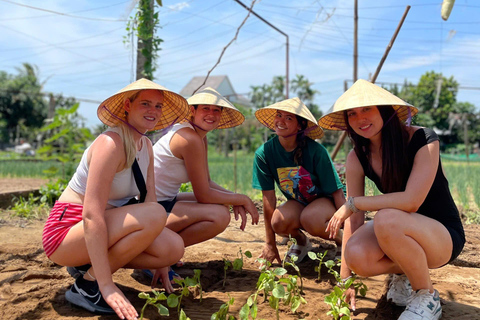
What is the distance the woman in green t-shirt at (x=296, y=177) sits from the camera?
2643 millimetres

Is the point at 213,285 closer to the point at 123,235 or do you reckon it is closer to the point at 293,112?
the point at 123,235

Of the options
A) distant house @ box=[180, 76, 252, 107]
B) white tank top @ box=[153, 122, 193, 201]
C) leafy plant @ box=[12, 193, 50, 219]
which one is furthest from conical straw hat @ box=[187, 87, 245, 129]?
distant house @ box=[180, 76, 252, 107]

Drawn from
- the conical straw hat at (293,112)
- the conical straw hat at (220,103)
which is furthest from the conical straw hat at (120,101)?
the conical straw hat at (293,112)

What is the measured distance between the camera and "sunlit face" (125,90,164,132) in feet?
6.57

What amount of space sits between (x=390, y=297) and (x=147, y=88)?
1556 mm

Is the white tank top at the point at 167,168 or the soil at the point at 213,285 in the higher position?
the white tank top at the point at 167,168

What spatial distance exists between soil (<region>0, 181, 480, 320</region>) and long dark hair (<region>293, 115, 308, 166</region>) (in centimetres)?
73

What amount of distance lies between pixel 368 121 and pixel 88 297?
1.54 metres

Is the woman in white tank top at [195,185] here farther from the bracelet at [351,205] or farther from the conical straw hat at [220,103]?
the bracelet at [351,205]

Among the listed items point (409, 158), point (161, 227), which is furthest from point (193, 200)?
point (409, 158)

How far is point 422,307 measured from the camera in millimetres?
1750

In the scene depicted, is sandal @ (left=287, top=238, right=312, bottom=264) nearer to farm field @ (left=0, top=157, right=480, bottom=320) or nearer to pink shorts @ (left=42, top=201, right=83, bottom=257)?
farm field @ (left=0, top=157, right=480, bottom=320)

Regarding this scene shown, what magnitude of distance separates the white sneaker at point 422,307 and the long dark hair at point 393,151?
489 mm

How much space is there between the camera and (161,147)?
8.50ft
